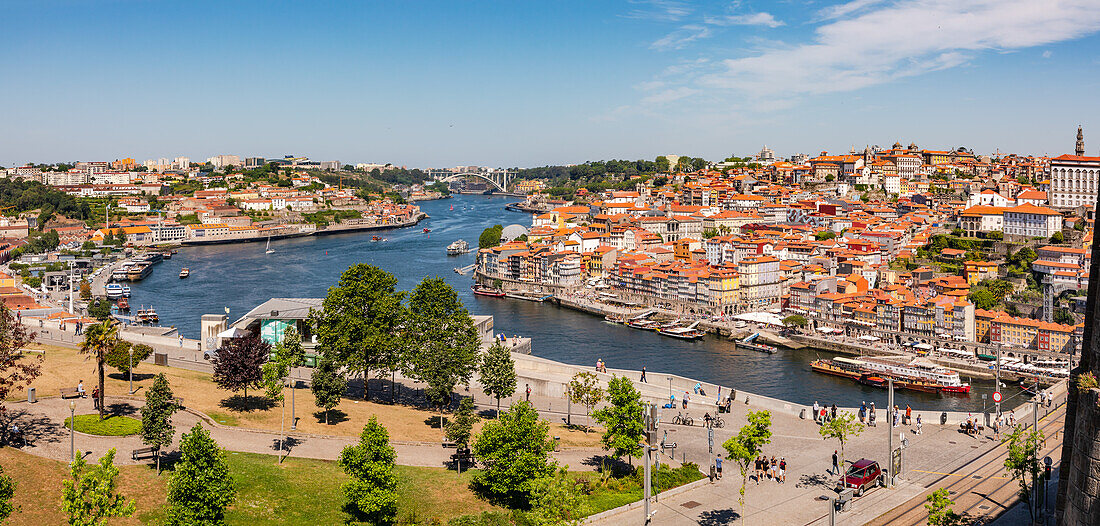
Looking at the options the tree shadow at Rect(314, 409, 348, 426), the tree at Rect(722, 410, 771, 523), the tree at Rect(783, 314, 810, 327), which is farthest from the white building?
the tree shadow at Rect(314, 409, 348, 426)

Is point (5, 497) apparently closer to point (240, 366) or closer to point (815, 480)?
point (240, 366)

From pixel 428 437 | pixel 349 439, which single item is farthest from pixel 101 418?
pixel 428 437

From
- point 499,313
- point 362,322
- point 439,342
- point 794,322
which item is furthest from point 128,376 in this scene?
point 794,322

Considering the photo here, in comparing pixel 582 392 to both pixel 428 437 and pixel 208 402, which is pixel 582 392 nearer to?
pixel 428 437

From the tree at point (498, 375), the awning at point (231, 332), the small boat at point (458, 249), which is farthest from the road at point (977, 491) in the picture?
the small boat at point (458, 249)

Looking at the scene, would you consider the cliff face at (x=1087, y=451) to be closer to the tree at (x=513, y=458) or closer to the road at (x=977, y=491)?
the road at (x=977, y=491)
